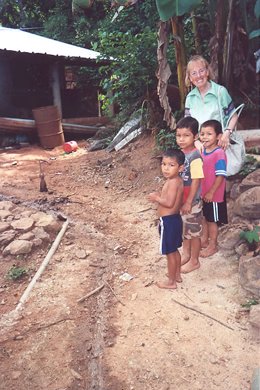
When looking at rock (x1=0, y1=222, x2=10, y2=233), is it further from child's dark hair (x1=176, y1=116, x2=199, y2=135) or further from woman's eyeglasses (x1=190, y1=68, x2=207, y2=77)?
woman's eyeglasses (x1=190, y1=68, x2=207, y2=77)

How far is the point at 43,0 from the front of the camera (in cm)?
1466

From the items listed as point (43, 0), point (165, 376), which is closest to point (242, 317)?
point (165, 376)

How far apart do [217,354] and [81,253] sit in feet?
5.73

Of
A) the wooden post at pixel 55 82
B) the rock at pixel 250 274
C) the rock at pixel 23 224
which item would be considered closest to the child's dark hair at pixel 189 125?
the rock at pixel 250 274

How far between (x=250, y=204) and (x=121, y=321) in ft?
5.31

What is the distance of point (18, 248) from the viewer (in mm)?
3734

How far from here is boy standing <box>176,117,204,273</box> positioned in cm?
285

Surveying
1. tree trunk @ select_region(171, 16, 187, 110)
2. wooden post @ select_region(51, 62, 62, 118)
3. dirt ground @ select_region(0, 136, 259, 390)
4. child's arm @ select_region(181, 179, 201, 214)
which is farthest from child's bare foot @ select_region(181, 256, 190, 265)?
wooden post @ select_region(51, 62, 62, 118)

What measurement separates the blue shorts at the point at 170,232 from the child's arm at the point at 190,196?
80mm

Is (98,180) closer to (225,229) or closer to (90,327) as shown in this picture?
(225,229)

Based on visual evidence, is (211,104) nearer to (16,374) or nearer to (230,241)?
(230,241)

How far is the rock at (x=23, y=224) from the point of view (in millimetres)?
4061

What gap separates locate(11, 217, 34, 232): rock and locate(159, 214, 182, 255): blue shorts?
177 cm

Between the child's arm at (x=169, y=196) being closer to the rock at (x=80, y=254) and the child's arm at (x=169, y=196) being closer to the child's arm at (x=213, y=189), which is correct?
the child's arm at (x=213, y=189)
